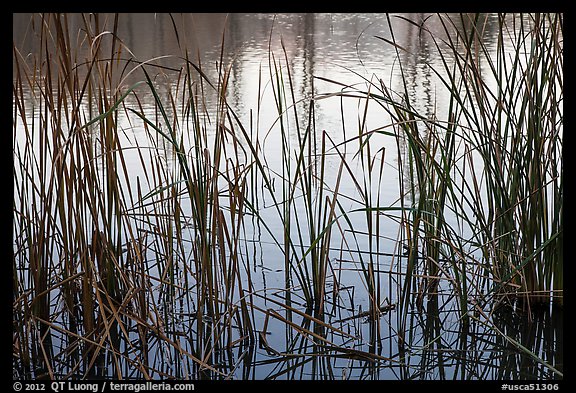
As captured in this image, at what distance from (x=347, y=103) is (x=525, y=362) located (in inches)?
104

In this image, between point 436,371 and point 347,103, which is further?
point 347,103

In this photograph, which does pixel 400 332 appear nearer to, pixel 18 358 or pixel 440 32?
pixel 18 358

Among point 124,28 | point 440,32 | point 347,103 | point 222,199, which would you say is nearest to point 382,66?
point 347,103

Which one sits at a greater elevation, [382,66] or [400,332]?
[382,66]

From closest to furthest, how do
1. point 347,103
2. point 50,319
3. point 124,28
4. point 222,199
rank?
point 50,319 → point 222,199 → point 347,103 → point 124,28

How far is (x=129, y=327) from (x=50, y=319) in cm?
18

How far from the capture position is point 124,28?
7.18m

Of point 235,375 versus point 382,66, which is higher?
point 382,66

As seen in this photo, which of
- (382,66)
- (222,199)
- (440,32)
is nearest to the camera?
(222,199)
